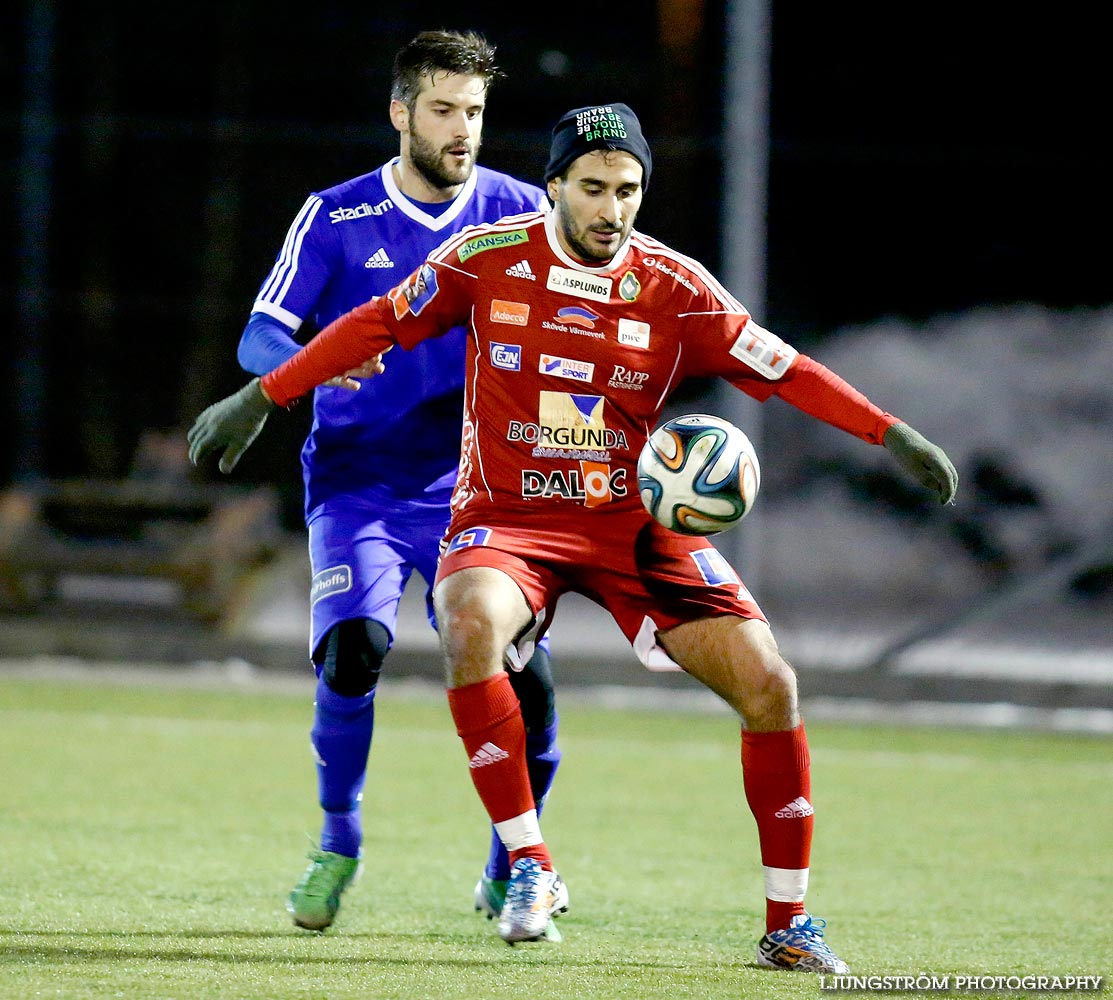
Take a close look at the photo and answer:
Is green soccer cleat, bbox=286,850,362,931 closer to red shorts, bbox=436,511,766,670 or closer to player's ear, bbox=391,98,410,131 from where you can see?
red shorts, bbox=436,511,766,670

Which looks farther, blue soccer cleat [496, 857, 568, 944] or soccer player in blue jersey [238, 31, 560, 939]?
soccer player in blue jersey [238, 31, 560, 939]

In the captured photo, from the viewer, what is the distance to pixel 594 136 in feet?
14.1

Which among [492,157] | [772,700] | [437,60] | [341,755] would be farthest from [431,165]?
[492,157]

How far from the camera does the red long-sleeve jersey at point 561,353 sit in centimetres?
439

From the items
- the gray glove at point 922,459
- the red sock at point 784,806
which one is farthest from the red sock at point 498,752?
the gray glove at point 922,459

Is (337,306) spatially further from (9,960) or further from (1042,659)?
(1042,659)

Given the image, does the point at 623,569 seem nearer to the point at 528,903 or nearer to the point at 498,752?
the point at 498,752

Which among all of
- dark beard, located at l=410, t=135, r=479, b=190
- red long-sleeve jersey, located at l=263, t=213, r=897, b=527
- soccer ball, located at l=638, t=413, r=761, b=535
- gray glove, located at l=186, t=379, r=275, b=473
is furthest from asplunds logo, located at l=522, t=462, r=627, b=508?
dark beard, located at l=410, t=135, r=479, b=190

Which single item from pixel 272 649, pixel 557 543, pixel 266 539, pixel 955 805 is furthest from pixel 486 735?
pixel 266 539

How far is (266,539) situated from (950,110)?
19.6 feet

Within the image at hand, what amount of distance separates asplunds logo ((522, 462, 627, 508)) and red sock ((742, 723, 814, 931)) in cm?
72

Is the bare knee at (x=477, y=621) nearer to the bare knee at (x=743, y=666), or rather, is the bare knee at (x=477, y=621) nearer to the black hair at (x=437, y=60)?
the bare knee at (x=743, y=666)

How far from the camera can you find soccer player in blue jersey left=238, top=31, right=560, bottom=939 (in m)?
4.79

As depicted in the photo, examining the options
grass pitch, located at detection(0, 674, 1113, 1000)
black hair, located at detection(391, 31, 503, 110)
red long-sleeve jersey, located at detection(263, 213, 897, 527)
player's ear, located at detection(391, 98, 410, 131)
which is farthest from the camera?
player's ear, located at detection(391, 98, 410, 131)
